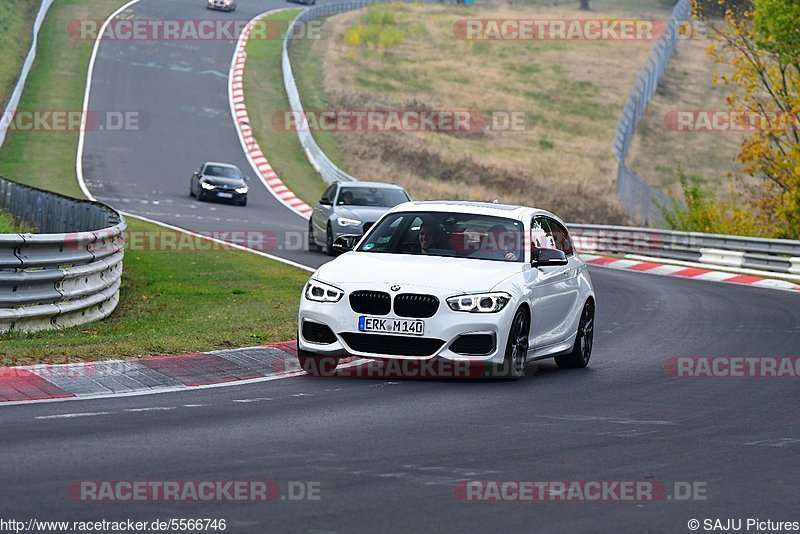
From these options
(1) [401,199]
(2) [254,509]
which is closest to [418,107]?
(1) [401,199]

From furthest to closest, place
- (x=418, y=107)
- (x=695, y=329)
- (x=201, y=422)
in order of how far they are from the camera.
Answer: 1. (x=418, y=107)
2. (x=695, y=329)
3. (x=201, y=422)

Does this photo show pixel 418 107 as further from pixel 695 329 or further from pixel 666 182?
pixel 695 329

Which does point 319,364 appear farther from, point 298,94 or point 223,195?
point 298,94

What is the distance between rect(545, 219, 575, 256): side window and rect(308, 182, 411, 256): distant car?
1215 centimetres

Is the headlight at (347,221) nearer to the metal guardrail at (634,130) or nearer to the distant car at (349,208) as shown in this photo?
the distant car at (349,208)

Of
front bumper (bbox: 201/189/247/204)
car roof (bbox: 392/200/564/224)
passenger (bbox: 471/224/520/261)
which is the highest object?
car roof (bbox: 392/200/564/224)

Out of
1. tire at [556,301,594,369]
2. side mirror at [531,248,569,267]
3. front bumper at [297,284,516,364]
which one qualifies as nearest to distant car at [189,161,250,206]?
tire at [556,301,594,369]

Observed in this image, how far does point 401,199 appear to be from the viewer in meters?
28.7

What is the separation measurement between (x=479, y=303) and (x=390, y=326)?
806mm

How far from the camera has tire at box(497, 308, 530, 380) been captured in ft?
41.3

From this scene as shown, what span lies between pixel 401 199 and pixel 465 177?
2418cm

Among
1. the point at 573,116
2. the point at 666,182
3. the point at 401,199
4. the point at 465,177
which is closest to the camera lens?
the point at 401,199

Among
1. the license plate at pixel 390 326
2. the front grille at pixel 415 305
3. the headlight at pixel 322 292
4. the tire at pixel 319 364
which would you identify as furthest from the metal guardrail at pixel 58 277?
the front grille at pixel 415 305

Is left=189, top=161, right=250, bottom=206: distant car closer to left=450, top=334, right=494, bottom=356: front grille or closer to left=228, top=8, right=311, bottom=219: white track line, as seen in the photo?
left=228, top=8, right=311, bottom=219: white track line
